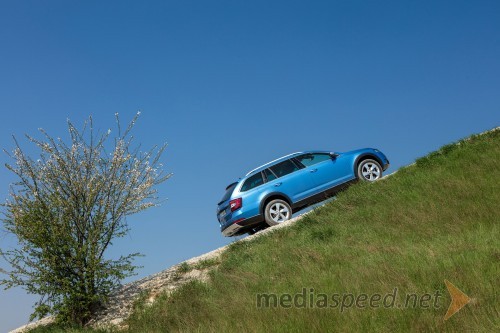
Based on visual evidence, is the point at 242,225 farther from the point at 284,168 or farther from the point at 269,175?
the point at 284,168

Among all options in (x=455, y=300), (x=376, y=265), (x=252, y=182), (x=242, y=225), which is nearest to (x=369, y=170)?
(x=252, y=182)

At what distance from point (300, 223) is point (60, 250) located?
604 cm

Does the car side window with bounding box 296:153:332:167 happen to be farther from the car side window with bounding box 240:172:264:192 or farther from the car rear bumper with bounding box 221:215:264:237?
the car rear bumper with bounding box 221:215:264:237

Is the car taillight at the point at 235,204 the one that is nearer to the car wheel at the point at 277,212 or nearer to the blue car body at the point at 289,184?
the blue car body at the point at 289,184

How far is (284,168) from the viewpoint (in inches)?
658

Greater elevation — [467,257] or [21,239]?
[21,239]

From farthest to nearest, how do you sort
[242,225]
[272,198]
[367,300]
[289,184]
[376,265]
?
1. [289,184]
2. [272,198]
3. [242,225]
4. [376,265]
5. [367,300]

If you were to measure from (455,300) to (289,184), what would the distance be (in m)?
10.1

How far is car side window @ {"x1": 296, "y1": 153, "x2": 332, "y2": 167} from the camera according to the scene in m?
16.8

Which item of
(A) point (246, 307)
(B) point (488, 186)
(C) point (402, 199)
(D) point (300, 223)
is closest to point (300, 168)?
(D) point (300, 223)

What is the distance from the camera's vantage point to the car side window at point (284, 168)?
16.6 metres

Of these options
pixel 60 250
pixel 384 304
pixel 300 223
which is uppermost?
pixel 60 250

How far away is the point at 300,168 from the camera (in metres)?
16.7

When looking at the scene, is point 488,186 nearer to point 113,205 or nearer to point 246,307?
point 246,307
